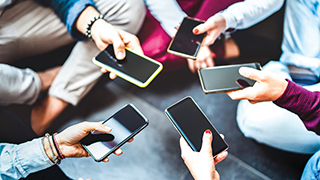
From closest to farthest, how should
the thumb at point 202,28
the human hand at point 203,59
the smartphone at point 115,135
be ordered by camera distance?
the smartphone at point 115,135 → the thumb at point 202,28 → the human hand at point 203,59

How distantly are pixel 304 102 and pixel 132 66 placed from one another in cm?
61

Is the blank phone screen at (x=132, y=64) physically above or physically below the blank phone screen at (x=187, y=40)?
above

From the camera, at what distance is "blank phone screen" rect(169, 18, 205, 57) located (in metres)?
0.98

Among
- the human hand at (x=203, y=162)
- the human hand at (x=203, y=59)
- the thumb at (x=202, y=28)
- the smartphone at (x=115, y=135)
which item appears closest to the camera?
the human hand at (x=203, y=162)

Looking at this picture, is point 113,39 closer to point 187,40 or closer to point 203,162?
point 187,40

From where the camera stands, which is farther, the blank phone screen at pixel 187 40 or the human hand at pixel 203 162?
the blank phone screen at pixel 187 40

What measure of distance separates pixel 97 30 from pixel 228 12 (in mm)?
583

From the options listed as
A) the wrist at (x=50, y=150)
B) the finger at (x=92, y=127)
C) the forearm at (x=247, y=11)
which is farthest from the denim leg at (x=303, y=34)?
the wrist at (x=50, y=150)

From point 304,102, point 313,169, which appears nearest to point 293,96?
point 304,102

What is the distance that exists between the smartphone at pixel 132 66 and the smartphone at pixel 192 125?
0.16m

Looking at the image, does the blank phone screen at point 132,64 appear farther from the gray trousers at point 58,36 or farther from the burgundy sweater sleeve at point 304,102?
the burgundy sweater sleeve at point 304,102

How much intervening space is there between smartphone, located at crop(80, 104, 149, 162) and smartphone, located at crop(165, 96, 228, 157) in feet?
0.42

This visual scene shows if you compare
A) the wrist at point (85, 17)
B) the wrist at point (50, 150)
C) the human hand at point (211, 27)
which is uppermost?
the wrist at point (85, 17)

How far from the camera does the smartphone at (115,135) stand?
2.69 ft
